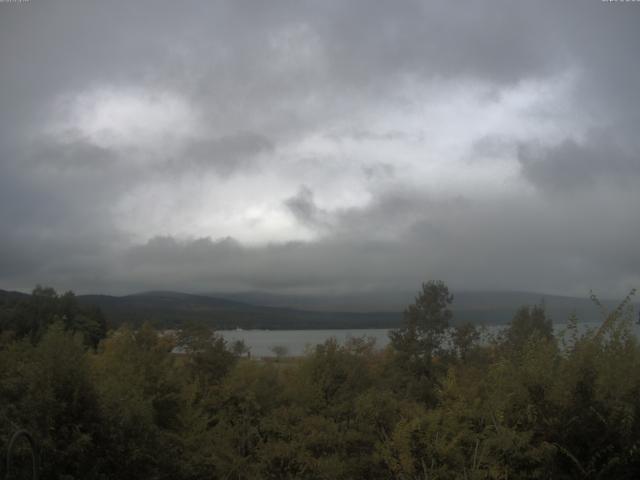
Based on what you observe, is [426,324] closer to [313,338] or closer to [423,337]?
[423,337]

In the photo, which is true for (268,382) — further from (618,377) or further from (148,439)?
(618,377)

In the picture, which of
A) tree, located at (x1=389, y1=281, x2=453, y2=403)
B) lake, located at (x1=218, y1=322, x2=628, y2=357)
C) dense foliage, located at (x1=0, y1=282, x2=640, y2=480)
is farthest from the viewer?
tree, located at (x1=389, y1=281, x2=453, y2=403)

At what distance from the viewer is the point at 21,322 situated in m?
47.3

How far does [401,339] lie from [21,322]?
2967 cm

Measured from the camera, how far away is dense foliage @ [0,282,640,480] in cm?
1050

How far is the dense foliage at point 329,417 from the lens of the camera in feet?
34.4

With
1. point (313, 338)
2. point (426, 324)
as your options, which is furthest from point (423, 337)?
point (313, 338)

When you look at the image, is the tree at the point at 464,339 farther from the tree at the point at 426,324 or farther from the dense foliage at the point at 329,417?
the dense foliage at the point at 329,417

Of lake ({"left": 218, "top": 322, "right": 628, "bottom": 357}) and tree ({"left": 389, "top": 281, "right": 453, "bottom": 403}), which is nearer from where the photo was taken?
lake ({"left": 218, "top": 322, "right": 628, "bottom": 357})

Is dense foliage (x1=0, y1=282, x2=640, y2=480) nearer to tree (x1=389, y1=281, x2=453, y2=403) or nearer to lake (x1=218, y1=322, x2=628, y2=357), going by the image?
lake (x1=218, y1=322, x2=628, y2=357)

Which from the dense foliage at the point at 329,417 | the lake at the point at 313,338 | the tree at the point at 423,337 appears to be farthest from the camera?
the tree at the point at 423,337

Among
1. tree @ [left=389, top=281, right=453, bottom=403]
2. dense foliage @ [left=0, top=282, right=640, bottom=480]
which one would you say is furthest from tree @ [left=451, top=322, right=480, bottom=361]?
dense foliage @ [left=0, top=282, right=640, bottom=480]

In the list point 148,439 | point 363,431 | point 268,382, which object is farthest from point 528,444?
point 268,382

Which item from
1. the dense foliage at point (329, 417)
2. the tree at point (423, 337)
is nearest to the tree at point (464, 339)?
the tree at point (423, 337)
